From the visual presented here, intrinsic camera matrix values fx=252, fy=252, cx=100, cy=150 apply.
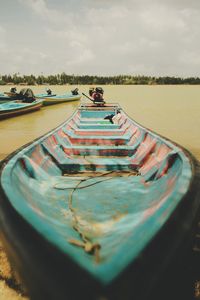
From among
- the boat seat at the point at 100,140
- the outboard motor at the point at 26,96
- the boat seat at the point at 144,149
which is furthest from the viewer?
the outboard motor at the point at 26,96

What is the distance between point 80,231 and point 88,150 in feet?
9.87

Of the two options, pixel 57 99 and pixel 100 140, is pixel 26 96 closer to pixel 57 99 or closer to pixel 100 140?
pixel 57 99

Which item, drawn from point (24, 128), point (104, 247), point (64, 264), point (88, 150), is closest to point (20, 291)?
point (104, 247)

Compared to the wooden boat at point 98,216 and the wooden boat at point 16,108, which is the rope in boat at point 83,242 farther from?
the wooden boat at point 16,108

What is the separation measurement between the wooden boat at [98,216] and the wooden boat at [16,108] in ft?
28.1

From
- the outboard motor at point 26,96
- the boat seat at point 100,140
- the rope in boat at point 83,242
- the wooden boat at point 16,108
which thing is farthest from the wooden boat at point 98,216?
the outboard motor at point 26,96

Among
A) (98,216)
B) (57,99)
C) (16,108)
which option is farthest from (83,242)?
(57,99)

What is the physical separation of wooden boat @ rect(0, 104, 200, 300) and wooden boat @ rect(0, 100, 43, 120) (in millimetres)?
8553

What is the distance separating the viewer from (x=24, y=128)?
1230 cm

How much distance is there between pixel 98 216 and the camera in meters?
3.05

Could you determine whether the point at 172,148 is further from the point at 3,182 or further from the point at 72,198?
the point at 3,182

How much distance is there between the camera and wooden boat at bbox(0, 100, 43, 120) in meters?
13.2

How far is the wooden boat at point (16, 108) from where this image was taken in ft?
43.3

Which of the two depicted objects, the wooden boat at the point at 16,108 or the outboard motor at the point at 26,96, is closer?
the wooden boat at the point at 16,108
